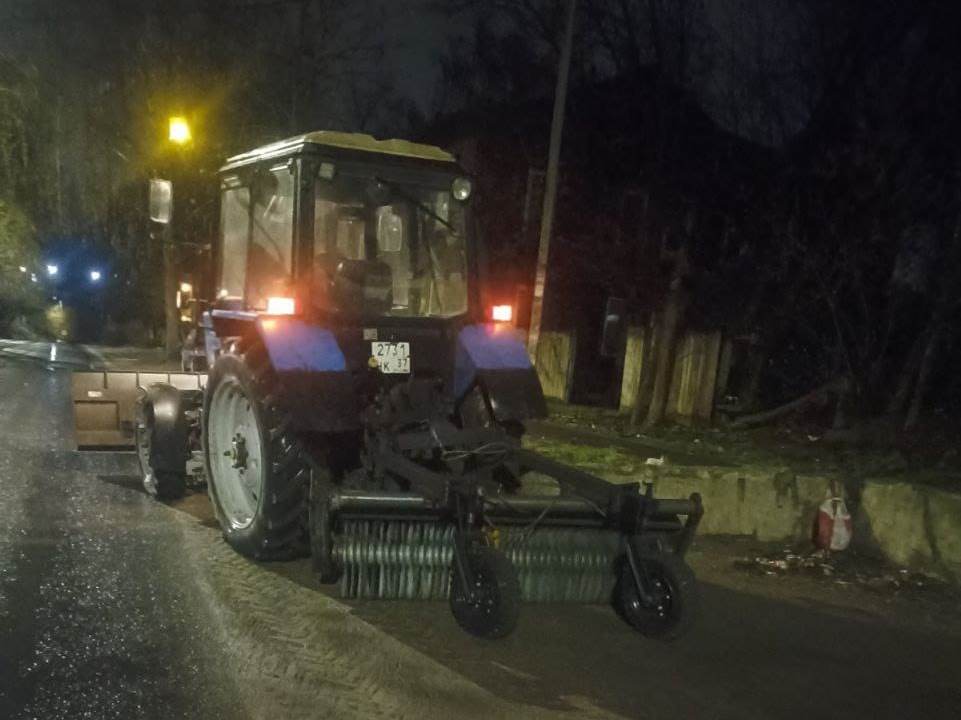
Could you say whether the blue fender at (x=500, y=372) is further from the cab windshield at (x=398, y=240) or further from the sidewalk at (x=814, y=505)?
the sidewalk at (x=814, y=505)

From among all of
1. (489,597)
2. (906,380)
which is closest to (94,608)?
(489,597)

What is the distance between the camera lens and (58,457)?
11.2 meters

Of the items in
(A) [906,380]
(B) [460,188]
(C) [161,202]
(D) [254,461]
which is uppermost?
(B) [460,188]

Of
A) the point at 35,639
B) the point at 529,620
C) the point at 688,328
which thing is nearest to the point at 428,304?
the point at 529,620

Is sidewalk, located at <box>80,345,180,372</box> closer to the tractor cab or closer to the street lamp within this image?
the street lamp

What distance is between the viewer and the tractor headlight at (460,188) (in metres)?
7.42

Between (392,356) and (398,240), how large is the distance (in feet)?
3.17

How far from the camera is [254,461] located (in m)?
7.29

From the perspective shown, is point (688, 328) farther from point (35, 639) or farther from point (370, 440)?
point (35, 639)

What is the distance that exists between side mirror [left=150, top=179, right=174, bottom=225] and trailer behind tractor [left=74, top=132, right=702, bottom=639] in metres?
0.46

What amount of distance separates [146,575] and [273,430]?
1446 mm

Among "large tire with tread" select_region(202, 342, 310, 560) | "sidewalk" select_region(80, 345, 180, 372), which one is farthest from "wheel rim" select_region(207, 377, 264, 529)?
"sidewalk" select_region(80, 345, 180, 372)

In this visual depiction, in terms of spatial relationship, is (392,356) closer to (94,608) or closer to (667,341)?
(94,608)

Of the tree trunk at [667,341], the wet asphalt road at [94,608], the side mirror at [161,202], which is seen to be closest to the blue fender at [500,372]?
the wet asphalt road at [94,608]
